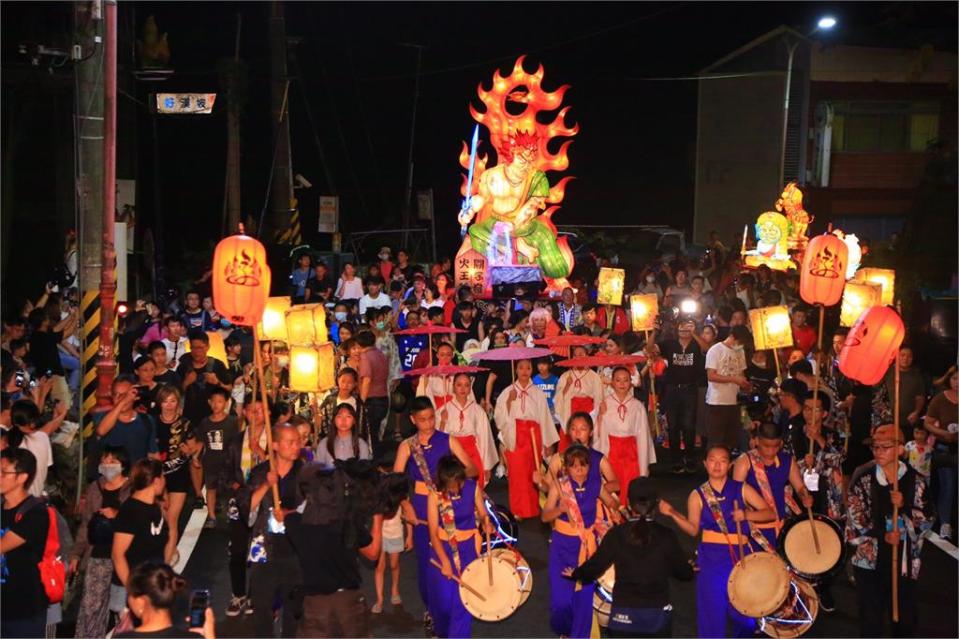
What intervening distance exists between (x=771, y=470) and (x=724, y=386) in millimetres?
4950

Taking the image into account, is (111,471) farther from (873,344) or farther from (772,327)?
(772,327)

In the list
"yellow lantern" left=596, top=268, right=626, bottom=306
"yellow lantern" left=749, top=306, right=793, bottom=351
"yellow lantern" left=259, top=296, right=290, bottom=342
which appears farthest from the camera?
"yellow lantern" left=596, top=268, right=626, bottom=306

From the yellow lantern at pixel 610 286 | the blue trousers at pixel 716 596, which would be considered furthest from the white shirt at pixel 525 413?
the yellow lantern at pixel 610 286

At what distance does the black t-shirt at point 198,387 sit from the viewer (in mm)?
12141

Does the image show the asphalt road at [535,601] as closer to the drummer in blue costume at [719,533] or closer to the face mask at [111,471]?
the drummer in blue costume at [719,533]

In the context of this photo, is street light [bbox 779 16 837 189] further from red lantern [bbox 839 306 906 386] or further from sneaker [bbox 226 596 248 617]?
sneaker [bbox 226 596 248 617]

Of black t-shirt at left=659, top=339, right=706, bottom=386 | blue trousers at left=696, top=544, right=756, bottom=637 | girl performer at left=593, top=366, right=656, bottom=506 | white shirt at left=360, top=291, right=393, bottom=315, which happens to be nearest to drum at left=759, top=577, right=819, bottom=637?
blue trousers at left=696, top=544, right=756, bottom=637

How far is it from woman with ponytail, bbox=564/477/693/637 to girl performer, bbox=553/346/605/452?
5.42 m

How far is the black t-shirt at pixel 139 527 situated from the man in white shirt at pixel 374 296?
1128 cm

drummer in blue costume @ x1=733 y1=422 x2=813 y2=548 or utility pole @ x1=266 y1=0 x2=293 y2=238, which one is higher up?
utility pole @ x1=266 y1=0 x2=293 y2=238

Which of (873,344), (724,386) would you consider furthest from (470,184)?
(873,344)

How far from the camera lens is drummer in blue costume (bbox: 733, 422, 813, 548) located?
8719 mm

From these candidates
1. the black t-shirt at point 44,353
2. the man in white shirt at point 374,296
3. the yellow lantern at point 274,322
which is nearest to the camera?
the yellow lantern at point 274,322

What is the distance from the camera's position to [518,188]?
88.7ft
